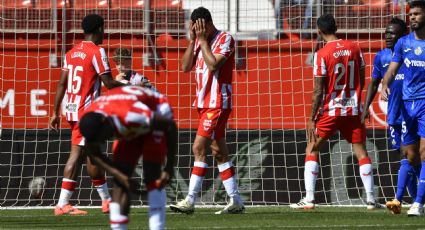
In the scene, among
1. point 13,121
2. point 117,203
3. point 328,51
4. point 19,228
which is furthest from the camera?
point 13,121

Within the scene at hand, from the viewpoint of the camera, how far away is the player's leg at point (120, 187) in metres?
7.36

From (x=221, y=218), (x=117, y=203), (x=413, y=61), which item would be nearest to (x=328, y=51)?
(x=413, y=61)

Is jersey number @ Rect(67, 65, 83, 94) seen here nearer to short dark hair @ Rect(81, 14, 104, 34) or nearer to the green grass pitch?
short dark hair @ Rect(81, 14, 104, 34)

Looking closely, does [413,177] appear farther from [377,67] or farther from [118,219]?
[118,219]

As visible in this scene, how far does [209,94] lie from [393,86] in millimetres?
2417

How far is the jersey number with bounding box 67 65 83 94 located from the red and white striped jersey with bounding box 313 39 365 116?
2.57m

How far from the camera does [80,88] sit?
11539mm

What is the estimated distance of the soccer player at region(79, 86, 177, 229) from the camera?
7.08 meters

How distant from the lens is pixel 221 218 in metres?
10.6

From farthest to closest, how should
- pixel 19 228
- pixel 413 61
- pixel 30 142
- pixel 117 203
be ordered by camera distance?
pixel 30 142
pixel 413 61
pixel 19 228
pixel 117 203

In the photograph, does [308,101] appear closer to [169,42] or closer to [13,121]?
[169,42]

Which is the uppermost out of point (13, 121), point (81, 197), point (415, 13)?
point (415, 13)

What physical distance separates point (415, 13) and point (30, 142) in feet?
19.0

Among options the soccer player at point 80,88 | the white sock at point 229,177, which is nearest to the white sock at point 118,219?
the white sock at point 229,177
